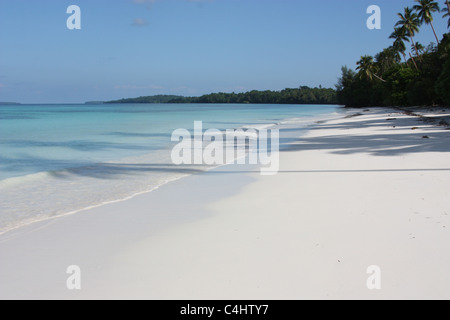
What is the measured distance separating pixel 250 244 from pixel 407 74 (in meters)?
60.4

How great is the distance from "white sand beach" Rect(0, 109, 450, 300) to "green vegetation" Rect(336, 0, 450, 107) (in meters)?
29.8

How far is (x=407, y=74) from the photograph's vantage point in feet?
190

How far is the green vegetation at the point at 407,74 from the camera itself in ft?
140

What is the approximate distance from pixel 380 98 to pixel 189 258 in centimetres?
7970

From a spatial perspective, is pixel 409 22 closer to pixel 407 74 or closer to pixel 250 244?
pixel 407 74

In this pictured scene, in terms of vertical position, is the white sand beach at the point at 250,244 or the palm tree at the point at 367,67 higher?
the palm tree at the point at 367,67

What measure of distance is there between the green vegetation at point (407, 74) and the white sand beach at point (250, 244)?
2985 centimetres

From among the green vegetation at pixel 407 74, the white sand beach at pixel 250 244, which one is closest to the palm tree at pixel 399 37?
the green vegetation at pixel 407 74

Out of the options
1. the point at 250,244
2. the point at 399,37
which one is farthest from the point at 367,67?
the point at 250,244

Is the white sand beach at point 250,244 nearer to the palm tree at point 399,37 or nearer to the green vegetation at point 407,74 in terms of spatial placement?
the green vegetation at point 407,74

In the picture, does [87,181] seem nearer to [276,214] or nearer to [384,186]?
[276,214]

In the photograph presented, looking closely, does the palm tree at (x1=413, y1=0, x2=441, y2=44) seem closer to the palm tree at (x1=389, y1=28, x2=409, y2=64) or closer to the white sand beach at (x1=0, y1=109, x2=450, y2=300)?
the palm tree at (x1=389, y1=28, x2=409, y2=64)

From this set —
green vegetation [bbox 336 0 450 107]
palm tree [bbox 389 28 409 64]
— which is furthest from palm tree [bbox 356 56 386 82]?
palm tree [bbox 389 28 409 64]

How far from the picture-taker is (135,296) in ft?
10.8
